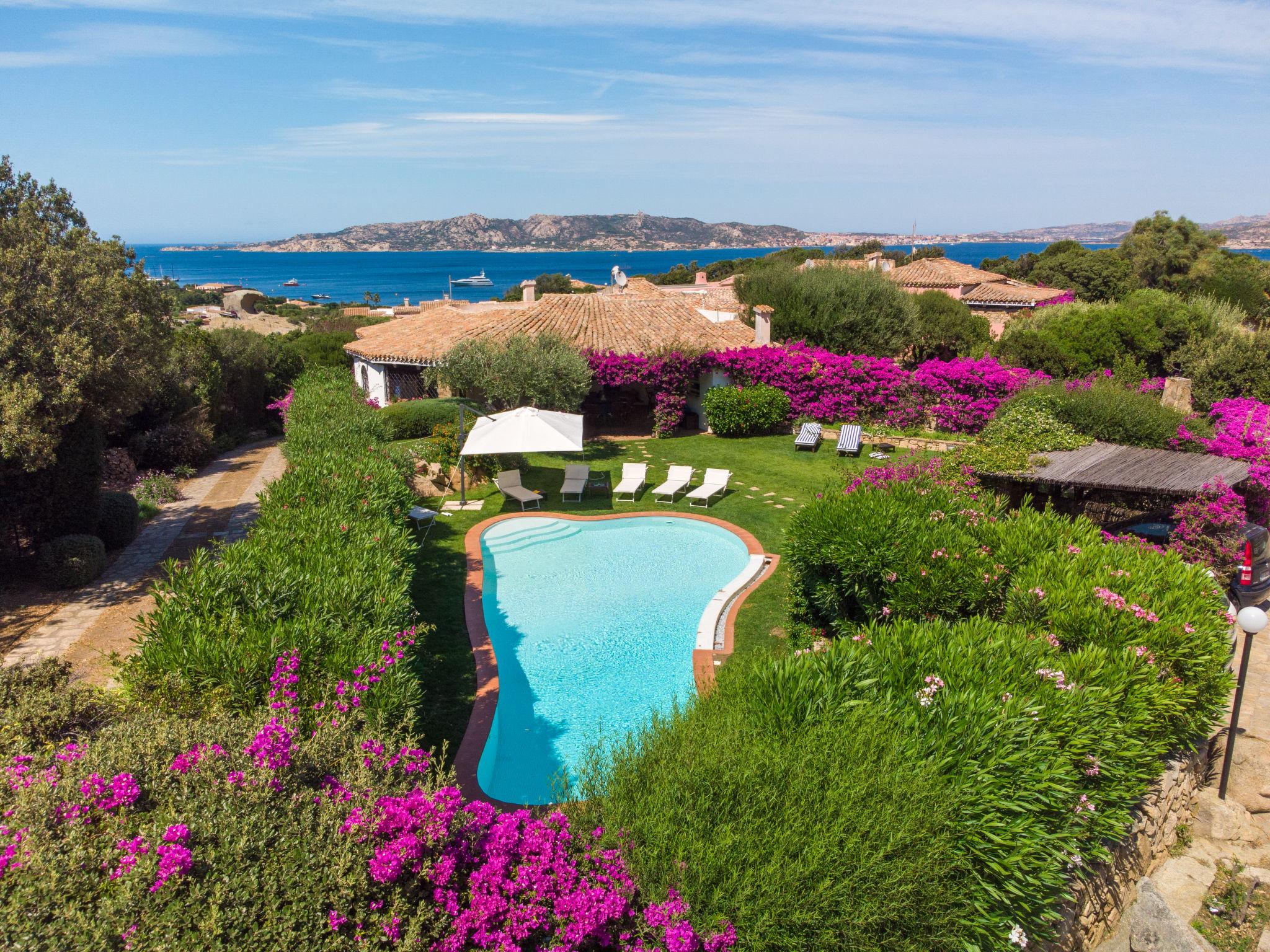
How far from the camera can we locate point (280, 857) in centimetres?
450

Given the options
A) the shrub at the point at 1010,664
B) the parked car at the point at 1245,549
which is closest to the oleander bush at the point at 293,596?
the shrub at the point at 1010,664

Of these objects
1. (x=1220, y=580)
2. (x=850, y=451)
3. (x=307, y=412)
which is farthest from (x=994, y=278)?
(x=307, y=412)

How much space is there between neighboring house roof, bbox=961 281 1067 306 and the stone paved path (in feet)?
145

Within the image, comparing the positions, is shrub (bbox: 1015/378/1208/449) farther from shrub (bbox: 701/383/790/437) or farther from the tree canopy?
the tree canopy

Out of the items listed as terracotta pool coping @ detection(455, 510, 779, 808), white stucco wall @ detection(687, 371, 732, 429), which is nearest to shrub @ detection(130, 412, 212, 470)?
terracotta pool coping @ detection(455, 510, 779, 808)

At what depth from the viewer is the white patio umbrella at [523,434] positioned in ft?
55.2

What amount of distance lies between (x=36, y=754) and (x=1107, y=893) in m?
9.01

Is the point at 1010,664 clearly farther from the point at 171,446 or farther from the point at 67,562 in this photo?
the point at 171,446

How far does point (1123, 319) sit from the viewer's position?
31234 mm

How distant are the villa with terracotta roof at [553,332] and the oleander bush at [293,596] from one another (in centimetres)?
1275

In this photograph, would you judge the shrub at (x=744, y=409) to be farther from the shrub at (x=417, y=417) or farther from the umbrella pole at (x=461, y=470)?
the umbrella pole at (x=461, y=470)

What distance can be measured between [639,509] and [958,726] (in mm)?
12422

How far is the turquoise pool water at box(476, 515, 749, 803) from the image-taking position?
961 centimetres

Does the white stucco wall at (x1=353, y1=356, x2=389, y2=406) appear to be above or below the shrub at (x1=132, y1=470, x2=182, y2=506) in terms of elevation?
above
